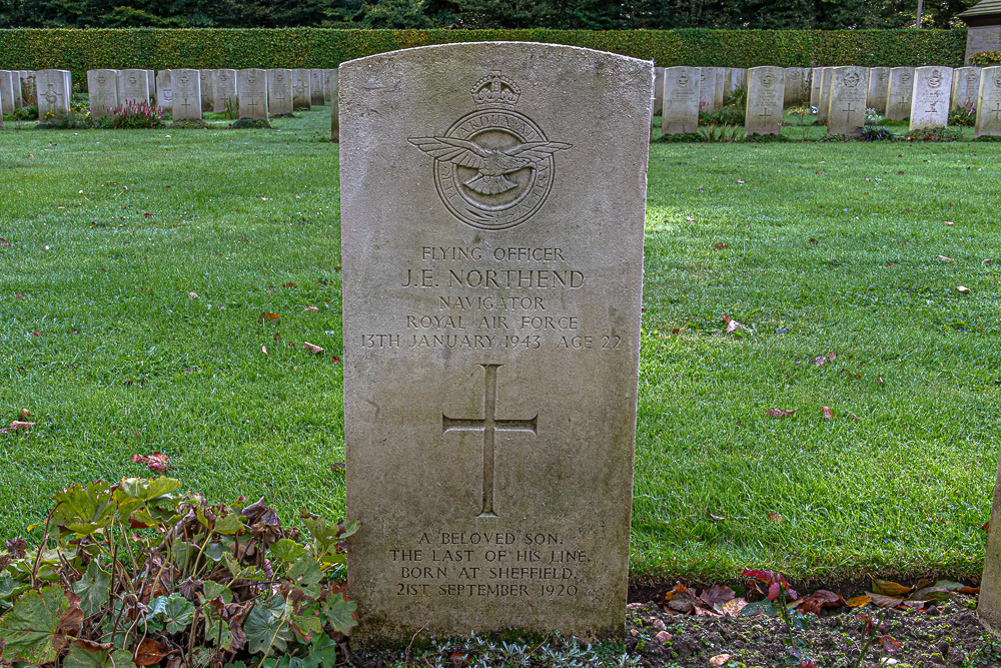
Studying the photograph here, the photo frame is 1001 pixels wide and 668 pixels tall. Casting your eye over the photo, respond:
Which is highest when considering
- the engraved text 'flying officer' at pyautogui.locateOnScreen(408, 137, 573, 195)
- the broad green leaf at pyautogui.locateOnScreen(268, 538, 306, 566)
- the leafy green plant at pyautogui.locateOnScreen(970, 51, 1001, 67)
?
the leafy green plant at pyautogui.locateOnScreen(970, 51, 1001, 67)

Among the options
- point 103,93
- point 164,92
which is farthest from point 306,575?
point 164,92

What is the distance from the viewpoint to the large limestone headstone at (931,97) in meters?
15.8

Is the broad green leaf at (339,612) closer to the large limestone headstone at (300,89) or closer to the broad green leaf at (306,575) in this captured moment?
the broad green leaf at (306,575)

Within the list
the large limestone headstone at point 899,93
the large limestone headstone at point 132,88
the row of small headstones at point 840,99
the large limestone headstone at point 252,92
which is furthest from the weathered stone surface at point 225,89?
the large limestone headstone at point 899,93

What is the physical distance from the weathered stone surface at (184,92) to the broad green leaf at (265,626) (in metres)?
17.5

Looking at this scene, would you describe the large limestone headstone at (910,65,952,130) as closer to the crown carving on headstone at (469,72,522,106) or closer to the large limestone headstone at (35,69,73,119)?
the crown carving on headstone at (469,72,522,106)

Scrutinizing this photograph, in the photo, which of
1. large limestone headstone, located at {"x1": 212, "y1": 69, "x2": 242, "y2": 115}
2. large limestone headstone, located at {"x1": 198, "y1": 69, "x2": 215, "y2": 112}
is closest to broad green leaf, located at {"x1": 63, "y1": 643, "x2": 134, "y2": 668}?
large limestone headstone, located at {"x1": 212, "y1": 69, "x2": 242, "y2": 115}

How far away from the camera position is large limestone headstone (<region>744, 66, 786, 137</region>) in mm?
15445

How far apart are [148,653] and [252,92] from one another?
58.0ft

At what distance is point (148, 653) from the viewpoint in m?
2.27

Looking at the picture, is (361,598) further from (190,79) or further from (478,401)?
(190,79)

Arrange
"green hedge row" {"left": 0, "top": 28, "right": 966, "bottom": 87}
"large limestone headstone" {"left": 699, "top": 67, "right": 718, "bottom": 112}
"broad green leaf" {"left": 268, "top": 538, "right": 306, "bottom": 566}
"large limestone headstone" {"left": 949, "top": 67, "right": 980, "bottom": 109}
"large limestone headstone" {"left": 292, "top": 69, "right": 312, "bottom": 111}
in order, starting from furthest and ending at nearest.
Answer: "green hedge row" {"left": 0, "top": 28, "right": 966, "bottom": 87}
"large limestone headstone" {"left": 292, "top": 69, "right": 312, "bottom": 111}
"large limestone headstone" {"left": 699, "top": 67, "right": 718, "bottom": 112}
"large limestone headstone" {"left": 949, "top": 67, "right": 980, "bottom": 109}
"broad green leaf" {"left": 268, "top": 538, "right": 306, "bottom": 566}

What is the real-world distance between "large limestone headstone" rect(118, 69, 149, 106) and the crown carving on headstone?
17565 millimetres

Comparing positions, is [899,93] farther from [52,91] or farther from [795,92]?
[52,91]
